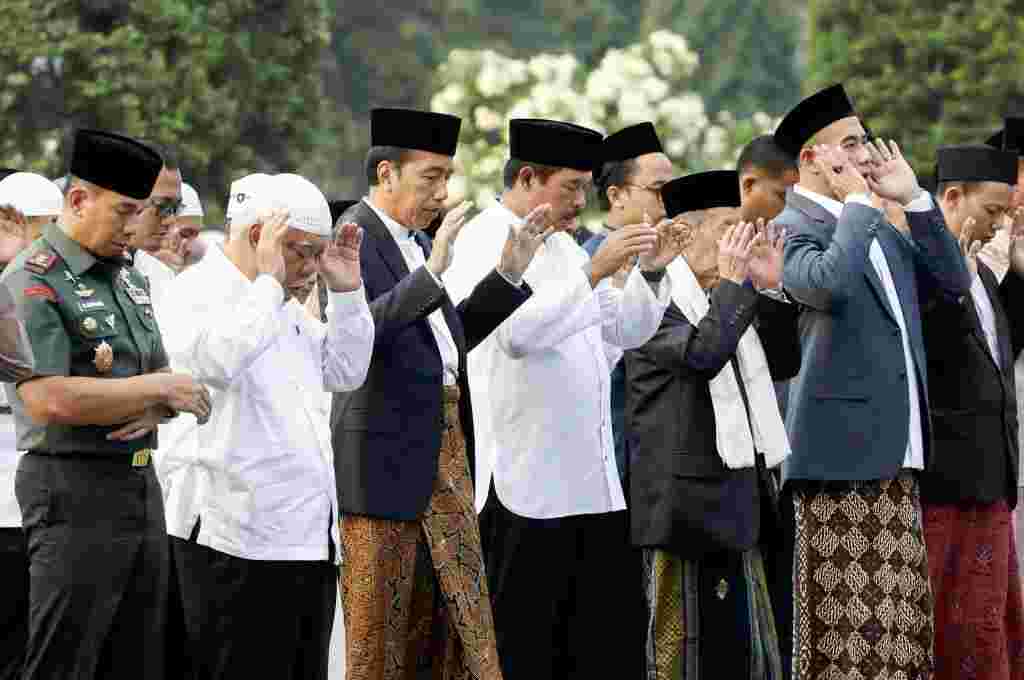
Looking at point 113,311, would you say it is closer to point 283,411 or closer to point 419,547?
point 283,411

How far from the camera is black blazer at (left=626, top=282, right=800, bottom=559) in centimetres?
757

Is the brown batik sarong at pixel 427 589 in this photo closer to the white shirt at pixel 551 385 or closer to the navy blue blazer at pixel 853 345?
the white shirt at pixel 551 385

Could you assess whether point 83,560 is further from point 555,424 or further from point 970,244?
point 970,244

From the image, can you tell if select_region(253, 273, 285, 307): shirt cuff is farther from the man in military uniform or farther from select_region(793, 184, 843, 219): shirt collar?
select_region(793, 184, 843, 219): shirt collar

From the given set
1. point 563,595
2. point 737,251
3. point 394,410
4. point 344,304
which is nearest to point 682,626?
point 563,595

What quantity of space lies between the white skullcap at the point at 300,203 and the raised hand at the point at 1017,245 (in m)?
4.01

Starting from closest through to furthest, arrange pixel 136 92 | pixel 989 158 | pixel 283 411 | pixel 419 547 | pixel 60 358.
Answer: pixel 60 358 < pixel 283 411 < pixel 419 547 < pixel 989 158 < pixel 136 92

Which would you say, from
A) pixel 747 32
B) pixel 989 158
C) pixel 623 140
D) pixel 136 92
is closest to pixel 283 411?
pixel 623 140

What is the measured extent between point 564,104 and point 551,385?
38.7 feet

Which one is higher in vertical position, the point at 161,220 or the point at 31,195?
the point at 31,195

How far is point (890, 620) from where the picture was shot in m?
7.83

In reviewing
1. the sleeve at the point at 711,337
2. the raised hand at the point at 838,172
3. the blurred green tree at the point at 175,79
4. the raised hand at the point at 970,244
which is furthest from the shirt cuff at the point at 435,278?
the blurred green tree at the point at 175,79

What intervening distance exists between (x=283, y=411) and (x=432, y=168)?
1463 millimetres

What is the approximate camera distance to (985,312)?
8.84 metres
